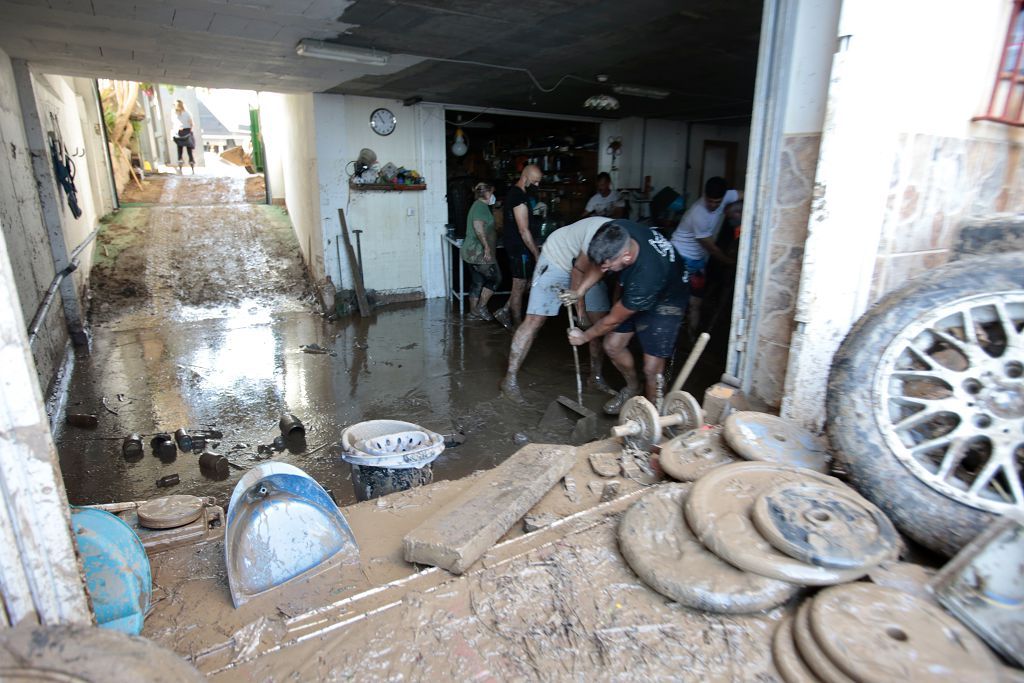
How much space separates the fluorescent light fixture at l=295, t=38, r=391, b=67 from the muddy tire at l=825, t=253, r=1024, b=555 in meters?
4.80

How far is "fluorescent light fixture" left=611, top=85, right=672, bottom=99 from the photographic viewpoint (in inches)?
261

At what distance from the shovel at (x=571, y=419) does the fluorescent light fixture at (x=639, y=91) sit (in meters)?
3.74

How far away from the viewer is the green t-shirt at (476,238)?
271 inches

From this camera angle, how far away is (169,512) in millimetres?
Result: 2203

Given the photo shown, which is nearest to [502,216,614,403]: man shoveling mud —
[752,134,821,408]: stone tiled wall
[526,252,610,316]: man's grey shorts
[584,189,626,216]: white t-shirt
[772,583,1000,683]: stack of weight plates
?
[526,252,610,316]: man's grey shorts

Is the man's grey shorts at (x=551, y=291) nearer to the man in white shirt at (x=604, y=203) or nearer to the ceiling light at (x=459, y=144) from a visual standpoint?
the man in white shirt at (x=604, y=203)

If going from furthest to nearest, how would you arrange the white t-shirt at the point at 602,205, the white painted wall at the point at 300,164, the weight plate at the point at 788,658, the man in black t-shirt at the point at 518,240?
1. the white t-shirt at the point at 602,205
2. the white painted wall at the point at 300,164
3. the man in black t-shirt at the point at 518,240
4. the weight plate at the point at 788,658

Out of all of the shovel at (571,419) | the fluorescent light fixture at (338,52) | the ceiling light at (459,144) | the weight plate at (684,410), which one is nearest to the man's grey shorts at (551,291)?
the shovel at (571,419)

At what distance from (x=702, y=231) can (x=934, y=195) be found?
3.03 meters

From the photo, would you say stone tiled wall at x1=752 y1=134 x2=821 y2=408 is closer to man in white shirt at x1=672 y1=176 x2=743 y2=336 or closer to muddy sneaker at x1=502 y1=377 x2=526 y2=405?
muddy sneaker at x1=502 y1=377 x2=526 y2=405

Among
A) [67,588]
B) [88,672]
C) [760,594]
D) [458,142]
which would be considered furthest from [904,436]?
[458,142]

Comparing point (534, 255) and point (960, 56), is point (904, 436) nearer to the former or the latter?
point (960, 56)

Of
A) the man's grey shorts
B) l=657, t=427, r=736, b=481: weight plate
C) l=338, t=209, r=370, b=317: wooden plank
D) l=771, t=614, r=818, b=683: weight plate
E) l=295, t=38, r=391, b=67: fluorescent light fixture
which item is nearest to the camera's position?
l=771, t=614, r=818, b=683: weight plate

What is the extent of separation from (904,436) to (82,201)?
995 centimetres
